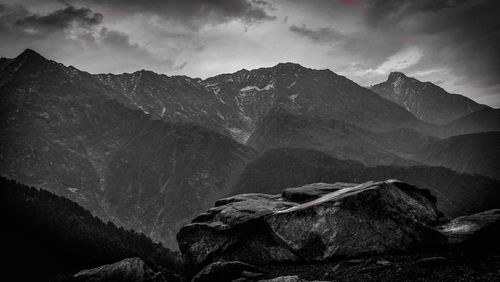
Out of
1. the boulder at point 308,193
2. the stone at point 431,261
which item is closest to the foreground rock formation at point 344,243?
the stone at point 431,261

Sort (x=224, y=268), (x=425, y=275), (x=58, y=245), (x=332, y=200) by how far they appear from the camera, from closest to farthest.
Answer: (x=425, y=275)
(x=224, y=268)
(x=332, y=200)
(x=58, y=245)

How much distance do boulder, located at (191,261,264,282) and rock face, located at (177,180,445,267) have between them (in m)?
3.87

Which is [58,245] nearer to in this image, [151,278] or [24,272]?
[24,272]

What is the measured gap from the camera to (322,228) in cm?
2645

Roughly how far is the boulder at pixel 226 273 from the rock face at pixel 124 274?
517 cm

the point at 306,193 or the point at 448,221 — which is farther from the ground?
the point at 306,193

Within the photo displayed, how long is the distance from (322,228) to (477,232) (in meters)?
10.3

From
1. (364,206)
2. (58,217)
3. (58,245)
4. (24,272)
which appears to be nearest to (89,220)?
(58,217)

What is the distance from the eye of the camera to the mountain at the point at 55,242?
442 feet

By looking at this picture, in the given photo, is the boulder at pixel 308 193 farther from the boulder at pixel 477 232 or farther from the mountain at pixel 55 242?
the mountain at pixel 55 242

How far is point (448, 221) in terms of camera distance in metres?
27.9

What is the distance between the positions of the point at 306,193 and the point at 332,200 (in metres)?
8.33

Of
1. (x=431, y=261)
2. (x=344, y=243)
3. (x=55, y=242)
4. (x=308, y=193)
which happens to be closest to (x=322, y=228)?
(x=344, y=243)

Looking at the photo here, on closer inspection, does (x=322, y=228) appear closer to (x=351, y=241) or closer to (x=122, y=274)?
(x=351, y=241)
